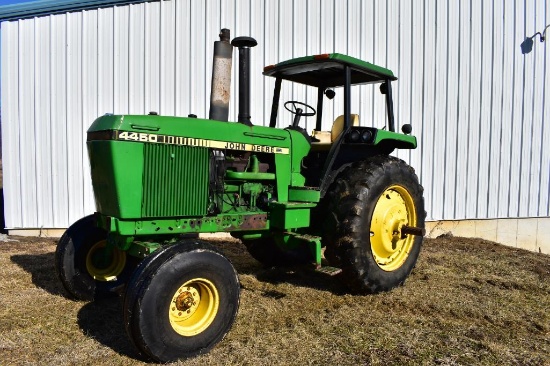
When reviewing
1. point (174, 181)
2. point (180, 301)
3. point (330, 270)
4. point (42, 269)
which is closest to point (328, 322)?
point (330, 270)

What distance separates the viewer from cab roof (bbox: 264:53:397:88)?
14.7ft

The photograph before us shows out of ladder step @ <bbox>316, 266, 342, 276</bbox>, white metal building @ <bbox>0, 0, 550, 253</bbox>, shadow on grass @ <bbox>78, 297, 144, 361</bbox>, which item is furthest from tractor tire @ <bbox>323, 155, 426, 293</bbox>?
white metal building @ <bbox>0, 0, 550, 253</bbox>

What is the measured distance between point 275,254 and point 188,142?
2.21 m

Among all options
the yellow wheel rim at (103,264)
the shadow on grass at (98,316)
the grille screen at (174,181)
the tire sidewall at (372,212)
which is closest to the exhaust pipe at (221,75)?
the grille screen at (174,181)

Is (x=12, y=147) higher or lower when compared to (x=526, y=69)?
lower

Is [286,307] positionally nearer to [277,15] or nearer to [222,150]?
[222,150]

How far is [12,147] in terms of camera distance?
8000mm

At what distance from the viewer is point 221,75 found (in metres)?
3.99

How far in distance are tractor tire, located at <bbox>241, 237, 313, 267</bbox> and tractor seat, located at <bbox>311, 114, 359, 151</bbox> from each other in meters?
1.17

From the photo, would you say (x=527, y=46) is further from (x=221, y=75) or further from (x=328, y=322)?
(x=328, y=322)

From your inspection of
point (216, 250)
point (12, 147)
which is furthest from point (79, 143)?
point (216, 250)

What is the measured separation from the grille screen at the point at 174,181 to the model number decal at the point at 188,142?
0.04 m

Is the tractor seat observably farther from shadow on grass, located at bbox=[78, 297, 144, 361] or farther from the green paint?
shadow on grass, located at bbox=[78, 297, 144, 361]

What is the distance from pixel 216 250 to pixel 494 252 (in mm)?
4960
